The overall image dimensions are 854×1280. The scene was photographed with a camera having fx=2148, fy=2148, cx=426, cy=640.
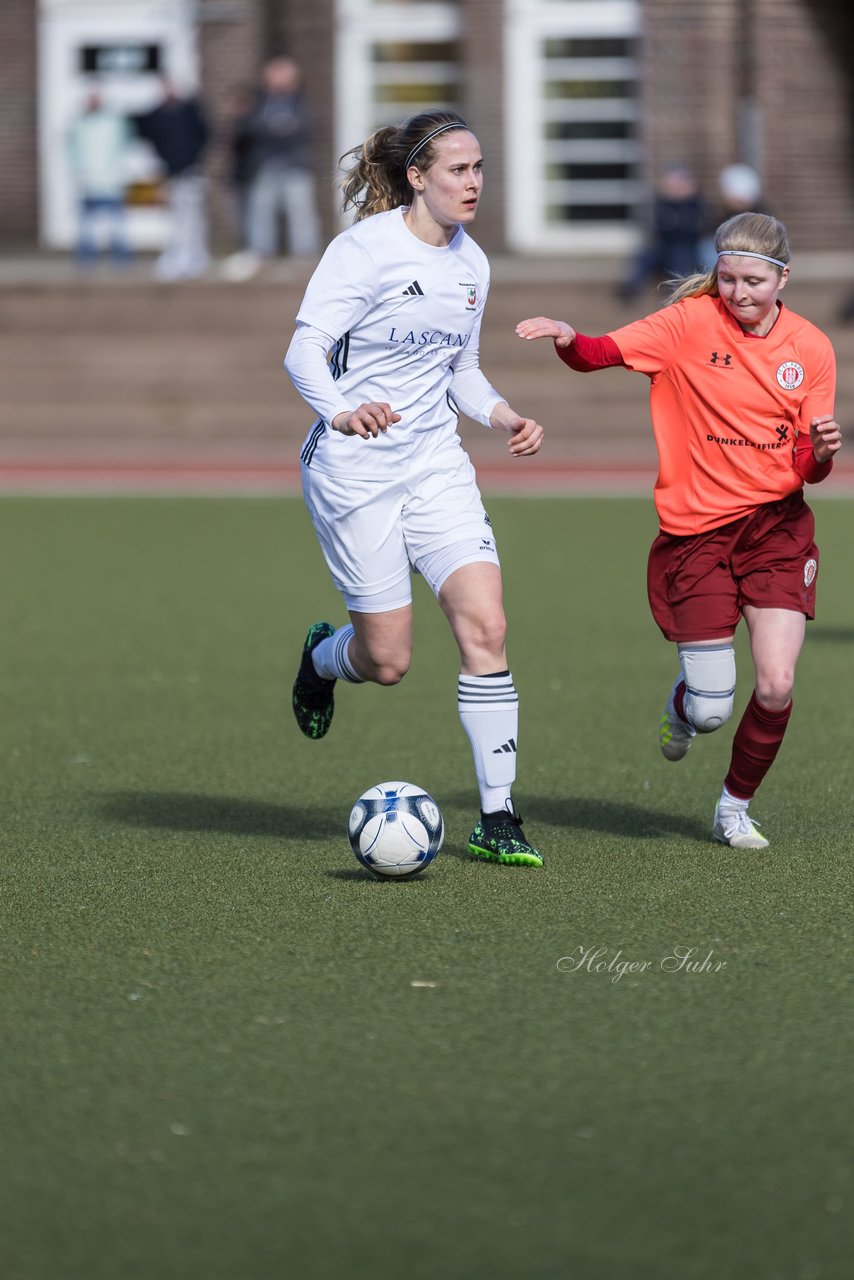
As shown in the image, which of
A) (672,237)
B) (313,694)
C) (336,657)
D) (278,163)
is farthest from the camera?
(278,163)

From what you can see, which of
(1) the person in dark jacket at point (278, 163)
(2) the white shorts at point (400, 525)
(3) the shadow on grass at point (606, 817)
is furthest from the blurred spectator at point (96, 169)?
(2) the white shorts at point (400, 525)

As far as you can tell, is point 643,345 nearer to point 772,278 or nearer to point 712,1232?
point 772,278

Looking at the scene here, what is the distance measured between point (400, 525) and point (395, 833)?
0.93 meters

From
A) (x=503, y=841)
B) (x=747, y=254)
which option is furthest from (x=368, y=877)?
(x=747, y=254)

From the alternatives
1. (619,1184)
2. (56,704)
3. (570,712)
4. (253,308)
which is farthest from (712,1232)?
(253,308)

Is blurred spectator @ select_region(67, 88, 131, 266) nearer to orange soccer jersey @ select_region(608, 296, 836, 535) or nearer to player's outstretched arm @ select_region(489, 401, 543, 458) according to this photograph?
player's outstretched arm @ select_region(489, 401, 543, 458)

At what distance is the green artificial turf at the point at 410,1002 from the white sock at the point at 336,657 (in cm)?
48

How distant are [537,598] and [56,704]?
392 cm

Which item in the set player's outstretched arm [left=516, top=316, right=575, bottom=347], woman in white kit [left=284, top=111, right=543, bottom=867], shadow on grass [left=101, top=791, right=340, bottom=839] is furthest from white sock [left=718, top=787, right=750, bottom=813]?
player's outstretched arm [left=516, top=316, right=575, bottom=347]

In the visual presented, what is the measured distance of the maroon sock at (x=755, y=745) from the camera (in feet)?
20.8

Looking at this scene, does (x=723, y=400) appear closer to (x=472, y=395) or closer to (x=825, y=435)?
(x=825, y=435)

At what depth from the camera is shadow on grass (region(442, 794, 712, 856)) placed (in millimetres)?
6730

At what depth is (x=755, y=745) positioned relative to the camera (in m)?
6.35

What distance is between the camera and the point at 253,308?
22797 mm
